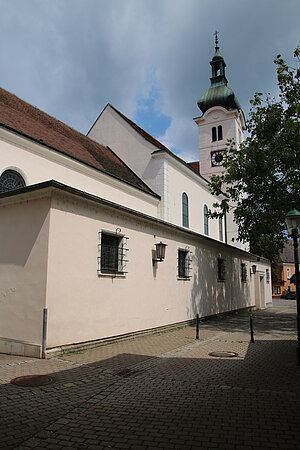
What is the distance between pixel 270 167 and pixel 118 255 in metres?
7.97

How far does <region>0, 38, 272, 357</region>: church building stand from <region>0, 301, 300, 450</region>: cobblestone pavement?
1132 millimetres

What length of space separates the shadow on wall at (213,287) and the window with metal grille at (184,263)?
699 millimetres

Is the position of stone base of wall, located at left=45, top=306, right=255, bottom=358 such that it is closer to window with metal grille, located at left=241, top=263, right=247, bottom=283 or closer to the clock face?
window with metal grille, located at left=241, top=263, right=247, bottom=283

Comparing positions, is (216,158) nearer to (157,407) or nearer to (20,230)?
(20,230)

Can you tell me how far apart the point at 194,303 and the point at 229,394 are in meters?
10.3

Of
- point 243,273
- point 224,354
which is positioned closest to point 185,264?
point 224,354

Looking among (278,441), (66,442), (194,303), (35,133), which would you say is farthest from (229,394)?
(35,133)

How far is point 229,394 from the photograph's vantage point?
19.5 feet

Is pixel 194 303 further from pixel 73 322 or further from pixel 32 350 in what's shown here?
pixel 32 350

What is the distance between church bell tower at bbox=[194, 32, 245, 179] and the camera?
128 feet

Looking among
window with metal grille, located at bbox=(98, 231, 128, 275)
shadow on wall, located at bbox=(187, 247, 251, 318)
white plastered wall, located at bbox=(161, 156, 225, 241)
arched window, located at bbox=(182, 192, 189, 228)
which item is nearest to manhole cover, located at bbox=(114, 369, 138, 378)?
window with metal grille, located at bbox=(98, 231, 128, 275)

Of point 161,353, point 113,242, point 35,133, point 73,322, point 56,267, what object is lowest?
point 161,353

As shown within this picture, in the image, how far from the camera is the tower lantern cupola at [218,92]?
39.7m

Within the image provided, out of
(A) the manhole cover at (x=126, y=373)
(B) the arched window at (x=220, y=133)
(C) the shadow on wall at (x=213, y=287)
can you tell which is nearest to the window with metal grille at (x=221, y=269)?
(C) the shadow on wall at (x=213, y=287)
